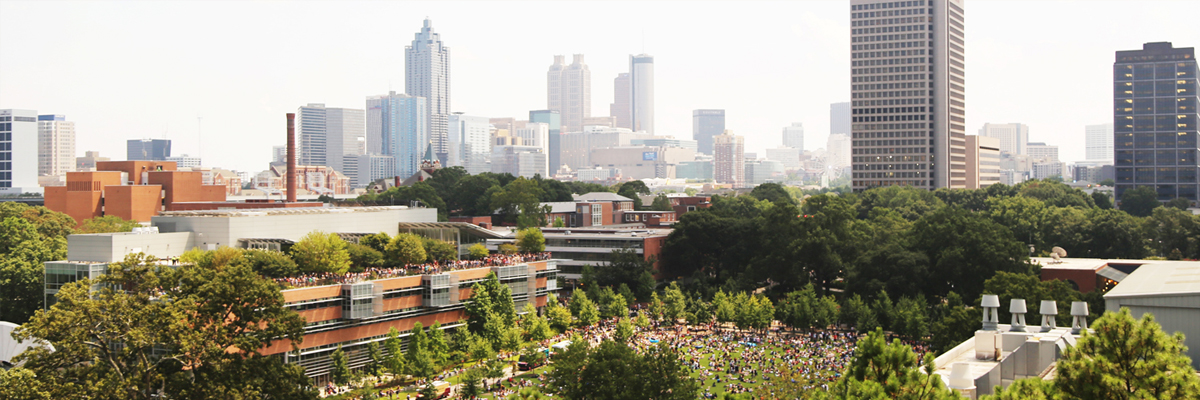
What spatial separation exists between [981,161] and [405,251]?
13503 centimetres

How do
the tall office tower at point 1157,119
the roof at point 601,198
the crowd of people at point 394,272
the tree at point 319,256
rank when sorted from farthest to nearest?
the tall office tower at point 1157,119 < the roof at point 601,198 < the tree at point 319,256 < the crowd of people at point 394,272

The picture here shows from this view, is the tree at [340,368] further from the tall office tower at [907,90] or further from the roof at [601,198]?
the tall office tower at [907,90]

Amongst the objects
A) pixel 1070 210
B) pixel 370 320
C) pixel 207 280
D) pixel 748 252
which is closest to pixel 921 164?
pixel 1070 210

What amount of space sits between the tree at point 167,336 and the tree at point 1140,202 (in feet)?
424

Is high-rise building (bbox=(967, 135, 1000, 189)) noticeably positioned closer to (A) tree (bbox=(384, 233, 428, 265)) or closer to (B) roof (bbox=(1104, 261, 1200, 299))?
(B) roof (bbox=(1104, 261, 1200, 299))

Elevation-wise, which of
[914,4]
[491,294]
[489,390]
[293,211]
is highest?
[914,4]

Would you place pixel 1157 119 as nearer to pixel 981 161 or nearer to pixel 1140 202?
pixel 1140 202

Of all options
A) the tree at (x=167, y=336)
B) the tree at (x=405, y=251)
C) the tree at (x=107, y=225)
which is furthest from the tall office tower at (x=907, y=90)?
the tree at (x=167, y=336)

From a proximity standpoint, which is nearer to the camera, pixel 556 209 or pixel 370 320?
pixel 370 320

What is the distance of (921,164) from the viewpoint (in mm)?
149625

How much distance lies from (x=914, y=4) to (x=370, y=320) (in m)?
118

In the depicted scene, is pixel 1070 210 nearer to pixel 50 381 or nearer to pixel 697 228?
pixel 697 228

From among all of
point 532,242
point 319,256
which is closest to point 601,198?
point 532,242

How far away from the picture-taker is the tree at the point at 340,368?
46219 mm
